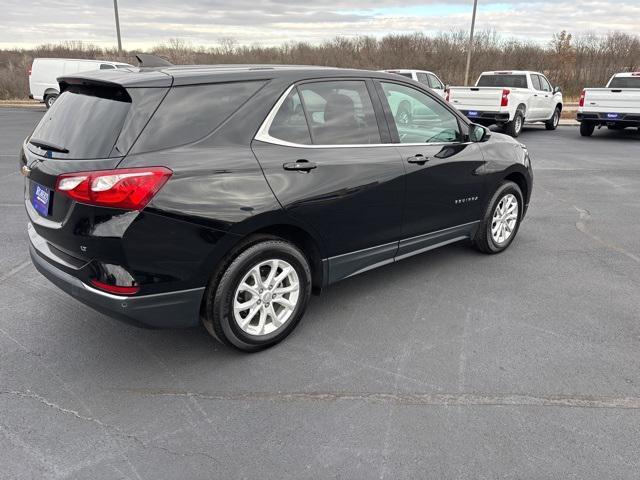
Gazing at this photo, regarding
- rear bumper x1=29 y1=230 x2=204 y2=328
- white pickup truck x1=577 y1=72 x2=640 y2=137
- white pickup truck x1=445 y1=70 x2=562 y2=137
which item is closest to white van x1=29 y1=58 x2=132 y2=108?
white pickup truck x1=445 y1=70 x2=562 y2=137

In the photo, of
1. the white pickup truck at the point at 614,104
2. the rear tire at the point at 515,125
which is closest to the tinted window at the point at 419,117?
the rear tire at the point at 515,125

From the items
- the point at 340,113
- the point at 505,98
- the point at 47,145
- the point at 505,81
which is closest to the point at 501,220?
the point at 340,113

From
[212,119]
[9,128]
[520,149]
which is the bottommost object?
[9,128]

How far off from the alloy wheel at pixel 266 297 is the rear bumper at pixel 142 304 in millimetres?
282

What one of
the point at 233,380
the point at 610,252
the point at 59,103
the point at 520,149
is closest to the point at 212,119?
the point at 59,103

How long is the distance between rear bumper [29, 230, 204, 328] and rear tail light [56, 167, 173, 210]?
0.50m

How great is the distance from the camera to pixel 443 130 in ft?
14.6

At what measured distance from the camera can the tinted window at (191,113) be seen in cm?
285

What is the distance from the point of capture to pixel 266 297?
3.33m

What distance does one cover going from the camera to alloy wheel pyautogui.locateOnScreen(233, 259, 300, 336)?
Answer: 10.6ft

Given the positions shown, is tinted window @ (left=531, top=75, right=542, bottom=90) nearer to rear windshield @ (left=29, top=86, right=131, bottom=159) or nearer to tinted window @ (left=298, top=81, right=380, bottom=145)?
tinted window @ (left=298, top=81, right=380, bottom=145)

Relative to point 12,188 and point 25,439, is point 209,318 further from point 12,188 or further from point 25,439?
point 12,188

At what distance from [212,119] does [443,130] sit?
2180 millimetres

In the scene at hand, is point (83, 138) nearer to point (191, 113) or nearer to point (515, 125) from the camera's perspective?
point (191, 113)
